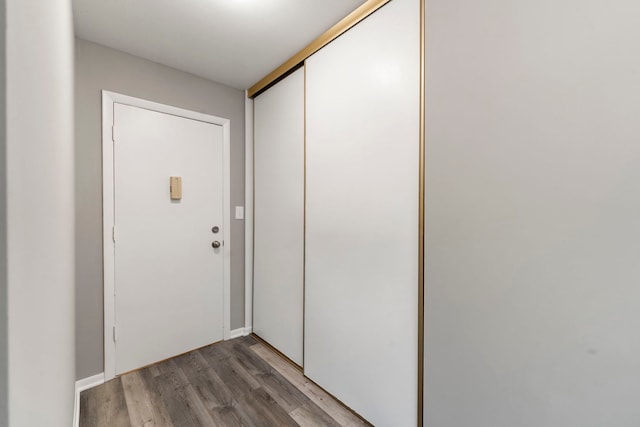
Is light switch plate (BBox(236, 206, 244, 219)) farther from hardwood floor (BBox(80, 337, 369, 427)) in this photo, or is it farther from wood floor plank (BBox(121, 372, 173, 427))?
wood floor plank (BBox(121, 372, 173, 427))

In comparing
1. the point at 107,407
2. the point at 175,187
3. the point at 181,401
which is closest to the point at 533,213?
the point at 181,401

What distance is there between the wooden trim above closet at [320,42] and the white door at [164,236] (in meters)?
0.61

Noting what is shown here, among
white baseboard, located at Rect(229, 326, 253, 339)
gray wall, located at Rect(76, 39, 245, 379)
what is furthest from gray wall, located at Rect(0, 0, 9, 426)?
white baseboard, located at Rect(229, 326, 253, 339)

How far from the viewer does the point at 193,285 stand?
8.04ft

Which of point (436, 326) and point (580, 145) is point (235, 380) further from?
point (580, 145)

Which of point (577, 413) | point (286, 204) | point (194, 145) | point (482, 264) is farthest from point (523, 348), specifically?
point (194, 145)

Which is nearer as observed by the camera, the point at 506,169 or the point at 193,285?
the point at 506,169

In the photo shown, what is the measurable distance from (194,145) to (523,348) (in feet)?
8.65

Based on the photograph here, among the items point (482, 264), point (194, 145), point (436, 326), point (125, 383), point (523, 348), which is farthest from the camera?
point (194, 145)

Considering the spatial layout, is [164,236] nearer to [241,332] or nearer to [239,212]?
[239,212]

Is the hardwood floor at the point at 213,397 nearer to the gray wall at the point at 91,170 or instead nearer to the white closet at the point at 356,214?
the white closet at the point at 356,214

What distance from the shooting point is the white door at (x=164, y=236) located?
2.12 meters

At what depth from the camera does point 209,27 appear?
1.83 m

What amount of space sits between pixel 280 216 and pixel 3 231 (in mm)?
2112
